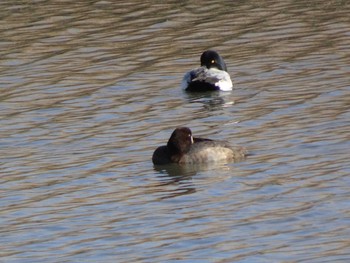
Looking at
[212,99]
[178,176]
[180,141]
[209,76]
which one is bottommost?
[212,99]

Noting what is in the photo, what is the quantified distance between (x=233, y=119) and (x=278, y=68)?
149 inches

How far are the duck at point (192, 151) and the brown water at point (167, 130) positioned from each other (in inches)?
7.3

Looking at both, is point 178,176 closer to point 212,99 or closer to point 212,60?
point 212,99

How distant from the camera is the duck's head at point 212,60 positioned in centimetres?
2394

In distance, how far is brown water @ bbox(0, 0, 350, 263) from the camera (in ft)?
48.1

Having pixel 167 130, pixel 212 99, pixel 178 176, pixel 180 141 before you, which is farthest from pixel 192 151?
pixel 212 99

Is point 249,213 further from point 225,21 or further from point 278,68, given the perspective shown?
point 225,21

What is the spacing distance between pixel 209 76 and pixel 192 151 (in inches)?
220

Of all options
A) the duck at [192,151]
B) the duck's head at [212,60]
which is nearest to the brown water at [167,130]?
the duck at [192,151]

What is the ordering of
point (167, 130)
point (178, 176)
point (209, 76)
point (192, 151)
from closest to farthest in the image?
point (178, 176) → point (192, 151) → point (167, 130) → point (209, 76)

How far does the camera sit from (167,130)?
67.4ft

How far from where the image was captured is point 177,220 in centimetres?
1537

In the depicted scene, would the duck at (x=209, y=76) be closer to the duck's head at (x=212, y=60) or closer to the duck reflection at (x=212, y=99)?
the duck's head at (x=212, y=60)

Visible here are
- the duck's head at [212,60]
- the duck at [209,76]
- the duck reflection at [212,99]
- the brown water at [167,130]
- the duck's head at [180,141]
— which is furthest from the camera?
the duck's head at [212,60]
